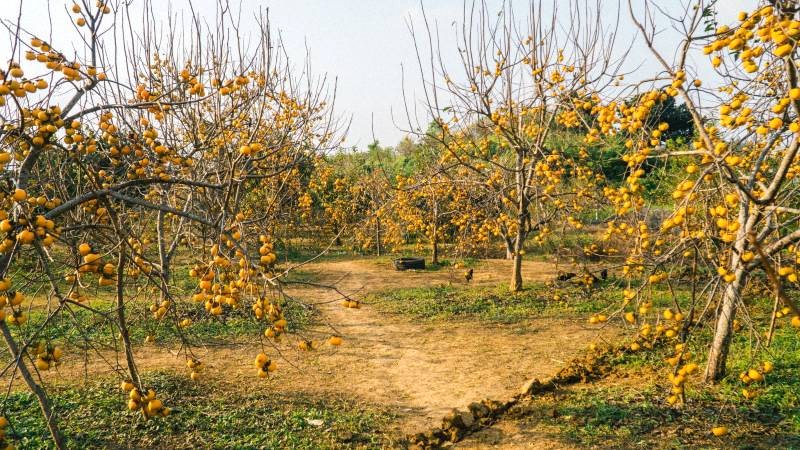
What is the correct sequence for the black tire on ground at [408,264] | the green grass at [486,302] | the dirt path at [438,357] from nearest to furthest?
the dirt path at [438,357] → the green grass at [486,302] → the black tire on ground at [408,264]

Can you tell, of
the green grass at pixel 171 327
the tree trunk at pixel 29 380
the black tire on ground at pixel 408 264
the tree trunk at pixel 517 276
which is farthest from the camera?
the black tire on ground at pixel 408 264

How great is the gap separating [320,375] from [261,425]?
3.92 feet

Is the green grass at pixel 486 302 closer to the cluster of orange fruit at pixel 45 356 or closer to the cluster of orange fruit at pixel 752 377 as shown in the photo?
the cluster of orange fruit at pixel 752 377

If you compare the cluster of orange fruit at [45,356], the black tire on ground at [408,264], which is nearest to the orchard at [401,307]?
the cluster of orange fruit at [45,356]

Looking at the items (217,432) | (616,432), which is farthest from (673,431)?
(217,432)

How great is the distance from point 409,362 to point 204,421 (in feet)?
7.51

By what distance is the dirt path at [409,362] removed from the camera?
4.73 m

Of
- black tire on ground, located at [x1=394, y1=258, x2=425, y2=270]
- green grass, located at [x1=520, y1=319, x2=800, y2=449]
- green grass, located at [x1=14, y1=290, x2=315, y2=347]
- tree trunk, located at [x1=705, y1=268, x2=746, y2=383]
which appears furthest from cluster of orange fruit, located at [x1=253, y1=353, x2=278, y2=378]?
black tire on ground, located at [x1=394, y1=258, x2=425, y2=270]

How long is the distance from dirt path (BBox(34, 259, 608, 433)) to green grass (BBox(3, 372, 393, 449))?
266mm

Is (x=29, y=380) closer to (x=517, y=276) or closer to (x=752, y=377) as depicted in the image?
(x=752, y=377)

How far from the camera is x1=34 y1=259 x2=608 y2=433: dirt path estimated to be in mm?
4729

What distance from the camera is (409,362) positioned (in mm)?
5629

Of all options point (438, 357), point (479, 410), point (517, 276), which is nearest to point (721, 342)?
point (479, 410)

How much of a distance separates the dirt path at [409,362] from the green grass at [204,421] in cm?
27
